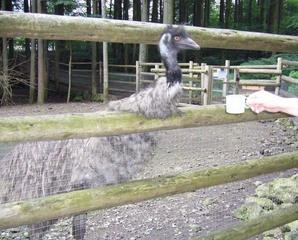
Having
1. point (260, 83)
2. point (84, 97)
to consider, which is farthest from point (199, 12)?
point (260, 83)

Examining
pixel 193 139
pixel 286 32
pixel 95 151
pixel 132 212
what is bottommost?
pixel 132 212

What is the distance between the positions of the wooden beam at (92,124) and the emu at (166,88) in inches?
2.5

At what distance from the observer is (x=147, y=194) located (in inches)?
94.9

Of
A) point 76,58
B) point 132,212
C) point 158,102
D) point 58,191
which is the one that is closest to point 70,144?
point 58,191

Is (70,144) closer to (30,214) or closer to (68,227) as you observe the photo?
(30,214)

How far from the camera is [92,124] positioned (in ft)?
7.14

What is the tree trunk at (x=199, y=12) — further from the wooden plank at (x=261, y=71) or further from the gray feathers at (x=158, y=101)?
the gray feathers at (x=158, y=101)

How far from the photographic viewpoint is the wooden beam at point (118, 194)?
2064 mm

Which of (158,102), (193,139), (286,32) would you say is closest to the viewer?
(158,102)

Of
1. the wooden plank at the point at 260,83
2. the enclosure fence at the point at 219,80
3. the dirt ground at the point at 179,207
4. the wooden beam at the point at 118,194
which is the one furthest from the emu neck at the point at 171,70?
the wooden plank at the point at 260,83

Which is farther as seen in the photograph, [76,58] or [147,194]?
[76,58]

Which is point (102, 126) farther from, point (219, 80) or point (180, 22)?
point (180, 22)

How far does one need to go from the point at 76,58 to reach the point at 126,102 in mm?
21605

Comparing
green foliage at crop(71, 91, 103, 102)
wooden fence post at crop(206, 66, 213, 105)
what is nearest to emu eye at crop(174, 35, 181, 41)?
wooden fence post at crop(206, 66, 213, 105)
